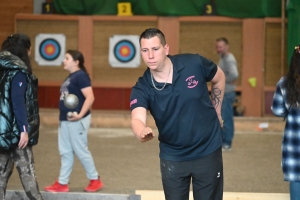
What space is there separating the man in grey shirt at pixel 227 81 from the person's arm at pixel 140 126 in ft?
18.2

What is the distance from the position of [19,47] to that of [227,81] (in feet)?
15.5

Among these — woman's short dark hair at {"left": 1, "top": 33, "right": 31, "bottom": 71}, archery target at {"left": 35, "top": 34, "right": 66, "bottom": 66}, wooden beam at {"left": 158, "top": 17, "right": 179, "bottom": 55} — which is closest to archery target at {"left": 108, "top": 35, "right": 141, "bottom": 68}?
wooden beam at {"left": 158, "top": 17, "right": 179, "bottom": 55}

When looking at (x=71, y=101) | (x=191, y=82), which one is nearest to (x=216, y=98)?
(x=191, y=82)

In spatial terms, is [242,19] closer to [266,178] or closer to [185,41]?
[185,41]

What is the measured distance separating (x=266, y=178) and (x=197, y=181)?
3597 millimetres

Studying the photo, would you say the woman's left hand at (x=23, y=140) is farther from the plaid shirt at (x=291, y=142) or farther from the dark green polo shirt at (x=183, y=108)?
the plaid shirt at (x=291, y=142)

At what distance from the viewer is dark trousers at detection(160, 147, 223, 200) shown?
13.9 feet

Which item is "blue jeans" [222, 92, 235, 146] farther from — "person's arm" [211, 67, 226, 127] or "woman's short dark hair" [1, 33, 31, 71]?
"person's arm" [211, 67, 226, 127]

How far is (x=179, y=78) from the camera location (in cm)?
415

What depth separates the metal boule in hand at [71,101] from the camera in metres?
6.48

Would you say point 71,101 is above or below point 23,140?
above

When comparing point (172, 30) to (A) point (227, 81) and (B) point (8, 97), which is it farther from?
(B) point (8, 97)

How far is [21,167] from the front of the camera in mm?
5277

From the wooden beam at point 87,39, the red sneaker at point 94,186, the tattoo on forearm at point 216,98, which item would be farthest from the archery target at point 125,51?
the tattoo on forearm at point 216,98
